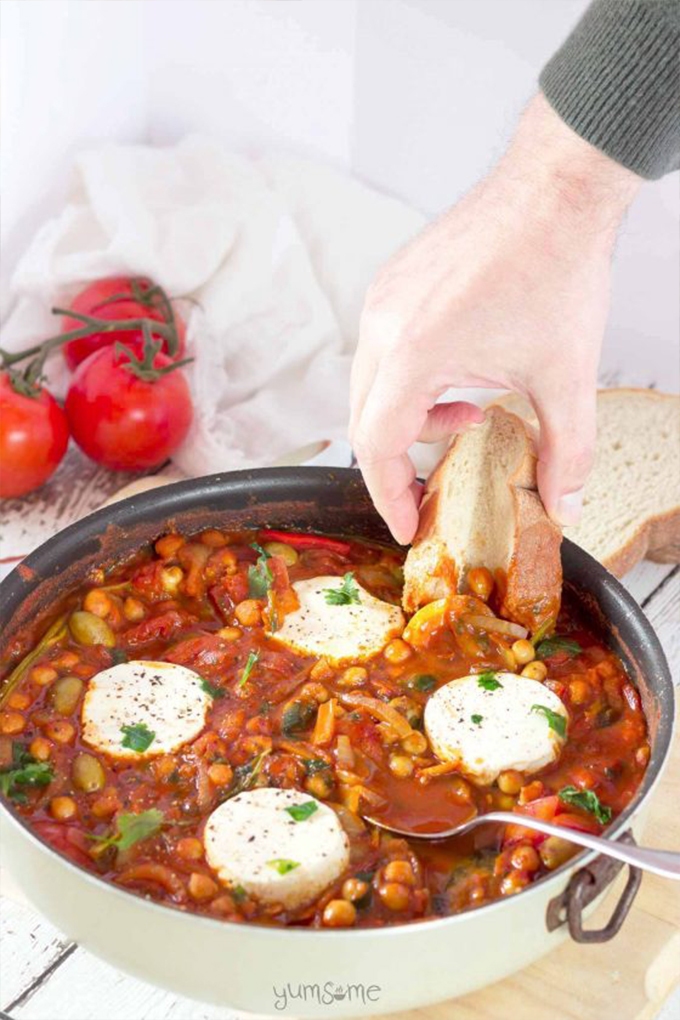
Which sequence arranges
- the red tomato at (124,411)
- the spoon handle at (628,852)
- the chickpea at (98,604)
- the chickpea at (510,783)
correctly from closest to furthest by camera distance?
the spoon handle at (628,852) → the chickpea at (510,783) → the chickpea at (98,604) → the red tomato at (124,411)

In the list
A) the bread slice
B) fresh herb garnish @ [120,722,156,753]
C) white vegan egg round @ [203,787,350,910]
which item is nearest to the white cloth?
the bread slice

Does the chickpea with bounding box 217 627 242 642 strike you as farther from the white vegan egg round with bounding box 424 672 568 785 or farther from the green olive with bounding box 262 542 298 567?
the white vegan egg round with bounding box 424 672 568 785

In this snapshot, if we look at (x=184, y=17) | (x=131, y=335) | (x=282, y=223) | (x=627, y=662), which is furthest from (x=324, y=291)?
(x=627, y=662)

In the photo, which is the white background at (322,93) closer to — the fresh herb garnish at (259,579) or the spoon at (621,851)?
the fresh herb garnish at (259,579)

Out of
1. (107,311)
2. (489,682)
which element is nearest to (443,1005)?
(489,682)

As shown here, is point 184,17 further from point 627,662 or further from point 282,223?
point 627,662

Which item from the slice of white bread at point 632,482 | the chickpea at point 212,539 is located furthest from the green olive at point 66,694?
the slice of white bread at point 632,482
